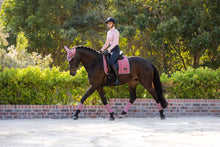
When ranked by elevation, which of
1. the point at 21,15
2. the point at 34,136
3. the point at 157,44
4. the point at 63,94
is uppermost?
the point at 21,15

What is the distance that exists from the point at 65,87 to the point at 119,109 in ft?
6.16

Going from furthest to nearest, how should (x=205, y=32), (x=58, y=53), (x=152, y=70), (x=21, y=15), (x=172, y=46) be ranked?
(x=58, y=53)
(x=21, y=15)
(x=172, y=46)
(x=205, y=32)
(x=152, y=70)

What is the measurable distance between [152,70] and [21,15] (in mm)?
16902

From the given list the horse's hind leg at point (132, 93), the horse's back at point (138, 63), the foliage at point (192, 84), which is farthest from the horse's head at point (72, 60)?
the foliage at point (192, 84)

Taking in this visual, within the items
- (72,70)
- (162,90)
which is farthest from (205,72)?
(72,70)

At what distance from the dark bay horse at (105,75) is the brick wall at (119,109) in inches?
20.2

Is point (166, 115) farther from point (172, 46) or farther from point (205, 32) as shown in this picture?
point (172, 46)

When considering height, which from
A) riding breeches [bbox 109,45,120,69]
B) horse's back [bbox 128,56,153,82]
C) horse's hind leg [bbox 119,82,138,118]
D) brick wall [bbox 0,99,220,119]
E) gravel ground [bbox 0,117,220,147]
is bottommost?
gravel ground [bbox 0,117,220,147]

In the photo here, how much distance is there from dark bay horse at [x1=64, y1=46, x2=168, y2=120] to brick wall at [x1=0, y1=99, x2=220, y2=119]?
1.68ft

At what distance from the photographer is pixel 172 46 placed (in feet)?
81.5

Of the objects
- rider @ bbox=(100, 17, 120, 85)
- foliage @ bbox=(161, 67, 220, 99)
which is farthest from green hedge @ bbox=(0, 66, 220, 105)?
rider @ bbox=(100, 17, 120, 85)

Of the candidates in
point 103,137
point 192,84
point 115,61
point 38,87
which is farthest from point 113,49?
point 103,137

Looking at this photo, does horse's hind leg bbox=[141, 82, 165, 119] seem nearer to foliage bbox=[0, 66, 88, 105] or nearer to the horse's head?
foliage bbox=[0, 66, 88, 105]

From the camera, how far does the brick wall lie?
38.1 feet
